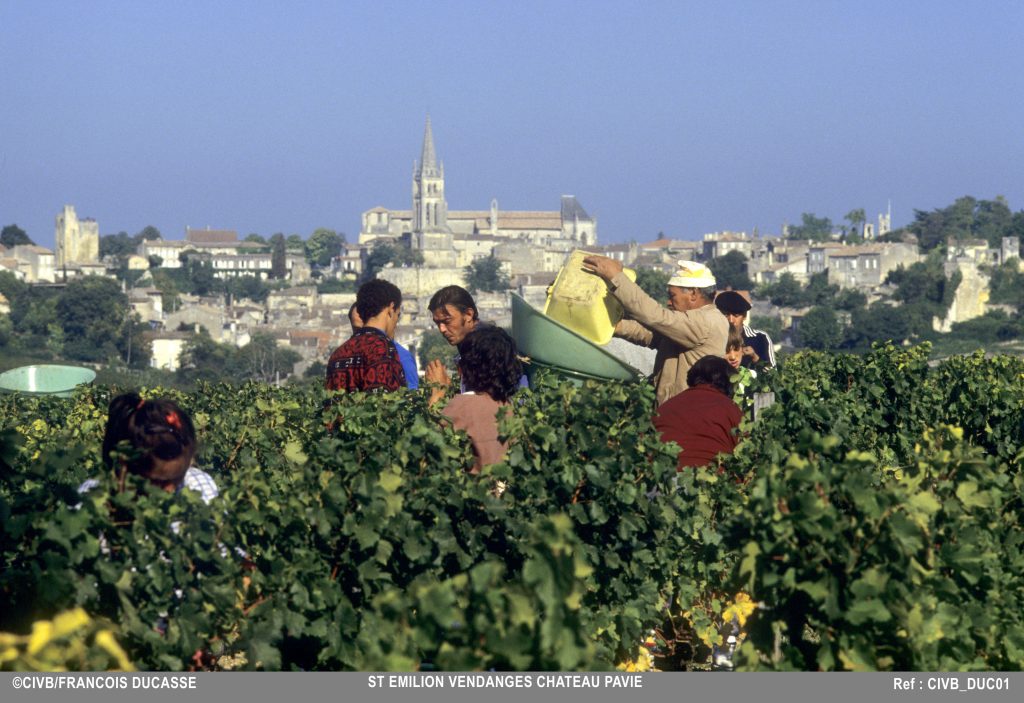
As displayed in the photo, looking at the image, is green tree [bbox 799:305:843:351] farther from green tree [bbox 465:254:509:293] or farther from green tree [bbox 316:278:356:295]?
green tree [bbox 316:278:356:295]

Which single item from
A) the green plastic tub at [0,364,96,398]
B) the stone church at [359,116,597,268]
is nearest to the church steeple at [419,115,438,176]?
the stone church at [359,116,597,268]

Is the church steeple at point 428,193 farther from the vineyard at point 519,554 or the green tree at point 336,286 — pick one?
the vineyard at point 519,554

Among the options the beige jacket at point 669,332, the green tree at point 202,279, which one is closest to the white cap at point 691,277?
the beige jacket at point 669,332

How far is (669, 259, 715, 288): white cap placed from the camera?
275 inches

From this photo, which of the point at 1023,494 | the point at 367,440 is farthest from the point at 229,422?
the point at 1023,494

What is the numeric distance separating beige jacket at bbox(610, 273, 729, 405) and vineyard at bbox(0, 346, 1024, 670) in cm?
34

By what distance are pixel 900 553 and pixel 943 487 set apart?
66cm

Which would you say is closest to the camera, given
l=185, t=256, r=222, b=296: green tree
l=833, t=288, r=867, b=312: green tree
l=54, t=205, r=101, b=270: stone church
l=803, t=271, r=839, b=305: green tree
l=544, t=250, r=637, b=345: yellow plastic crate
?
l=544, t=250, r=637, b=345: yellow plastic crate

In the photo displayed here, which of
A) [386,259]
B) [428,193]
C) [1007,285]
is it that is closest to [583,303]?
[1007,285]

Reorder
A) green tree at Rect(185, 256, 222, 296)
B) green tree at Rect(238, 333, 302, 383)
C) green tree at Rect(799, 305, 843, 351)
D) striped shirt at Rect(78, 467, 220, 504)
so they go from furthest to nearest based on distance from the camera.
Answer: green tree at Rect(185, 256, 222, 296)
green tree at Rect(799, 305, 843, 351)
green tree at Rect(238, 333, 302, 383)
striped shirt at Rect(78, 467, 220, 504)

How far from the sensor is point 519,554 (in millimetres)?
5488

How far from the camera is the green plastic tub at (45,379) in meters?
12.0

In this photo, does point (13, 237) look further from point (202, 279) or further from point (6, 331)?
point (6, 331)

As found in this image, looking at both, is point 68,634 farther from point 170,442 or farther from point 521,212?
point 521,212
